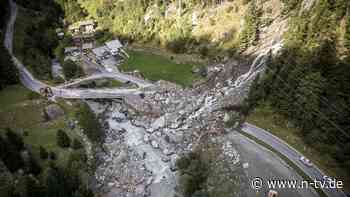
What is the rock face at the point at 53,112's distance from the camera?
58.7 meters

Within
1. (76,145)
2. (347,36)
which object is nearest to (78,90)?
(76,145)

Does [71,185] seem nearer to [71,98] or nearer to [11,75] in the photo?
[71,98]

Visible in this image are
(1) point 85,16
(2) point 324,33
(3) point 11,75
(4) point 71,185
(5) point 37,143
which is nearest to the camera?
(4) point 71,185

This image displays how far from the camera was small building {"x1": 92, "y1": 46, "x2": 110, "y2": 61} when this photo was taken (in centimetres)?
8144

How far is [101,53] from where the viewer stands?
82.3m

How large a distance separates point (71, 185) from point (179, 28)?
5279 cm

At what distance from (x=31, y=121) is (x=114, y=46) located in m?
35.1

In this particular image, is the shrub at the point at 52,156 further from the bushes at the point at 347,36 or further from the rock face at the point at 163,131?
the bushes at the point at 347,36

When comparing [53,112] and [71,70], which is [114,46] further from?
[53,112]

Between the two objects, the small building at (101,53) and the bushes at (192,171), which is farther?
the small building at (101,53)

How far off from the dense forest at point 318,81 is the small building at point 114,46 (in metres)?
45.7

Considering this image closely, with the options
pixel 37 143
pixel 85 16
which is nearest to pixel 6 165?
pixel 37 143

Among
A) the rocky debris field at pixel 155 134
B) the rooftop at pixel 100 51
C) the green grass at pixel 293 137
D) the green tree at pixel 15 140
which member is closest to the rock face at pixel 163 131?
the rocky debris field at pixel 155 134

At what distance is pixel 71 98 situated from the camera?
65.2 metres
